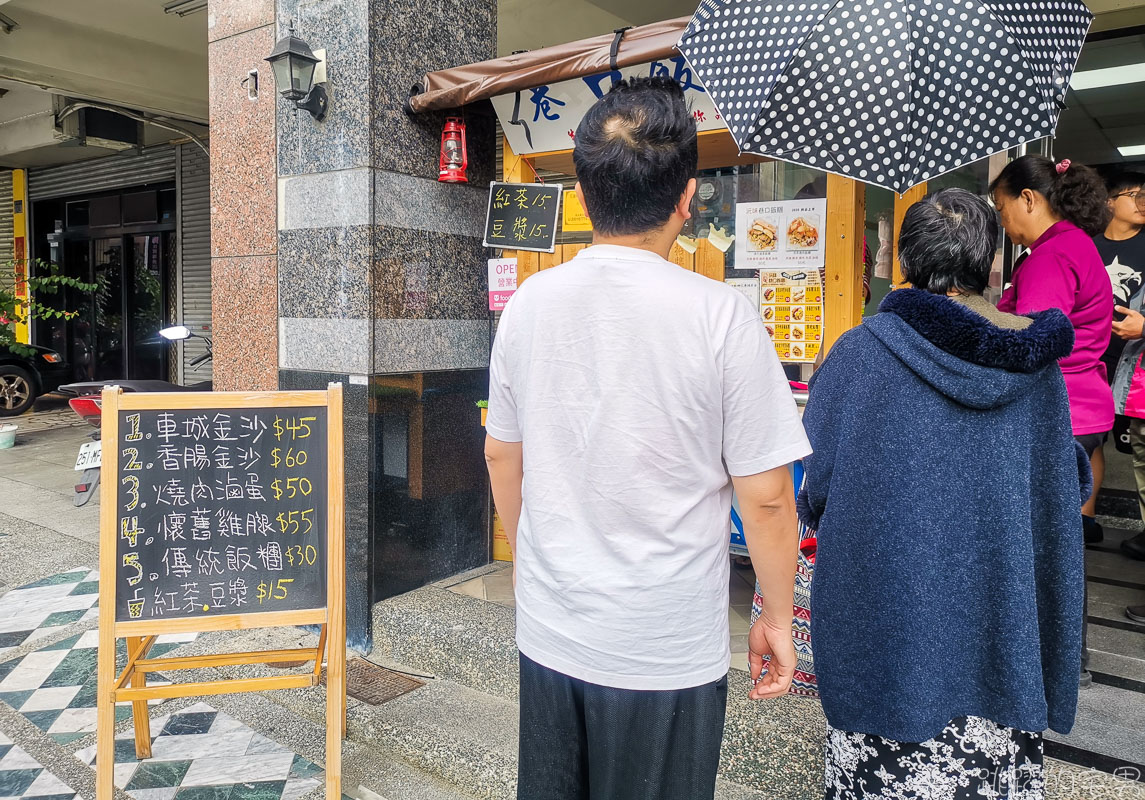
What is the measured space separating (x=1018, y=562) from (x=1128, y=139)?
1000 cm

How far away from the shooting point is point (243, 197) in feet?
14.3

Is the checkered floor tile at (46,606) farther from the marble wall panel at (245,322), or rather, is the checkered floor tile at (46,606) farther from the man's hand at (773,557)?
the man's hand at (773,557)

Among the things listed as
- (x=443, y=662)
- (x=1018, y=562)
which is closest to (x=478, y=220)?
(x=443, y=662)

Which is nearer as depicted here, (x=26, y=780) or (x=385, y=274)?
(x=26, y=780)

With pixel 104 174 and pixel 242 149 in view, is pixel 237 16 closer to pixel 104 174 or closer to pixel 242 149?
pixel 242 149

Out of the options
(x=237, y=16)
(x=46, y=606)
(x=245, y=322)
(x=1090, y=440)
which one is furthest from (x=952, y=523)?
(x=46, y=606)

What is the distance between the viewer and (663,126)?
4.85ft

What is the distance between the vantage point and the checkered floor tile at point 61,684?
3.39 m

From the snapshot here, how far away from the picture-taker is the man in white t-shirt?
149cm

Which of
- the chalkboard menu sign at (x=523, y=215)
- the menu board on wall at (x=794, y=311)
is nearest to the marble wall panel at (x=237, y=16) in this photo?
the chalkboard menu sign at (x=523, y=215)

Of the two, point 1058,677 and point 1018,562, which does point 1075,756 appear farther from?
point 1018,562

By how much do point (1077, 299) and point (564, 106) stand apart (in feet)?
7.59

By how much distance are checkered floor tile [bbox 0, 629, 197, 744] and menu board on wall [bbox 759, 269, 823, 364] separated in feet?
9.85

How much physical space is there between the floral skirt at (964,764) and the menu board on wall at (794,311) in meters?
1.88
